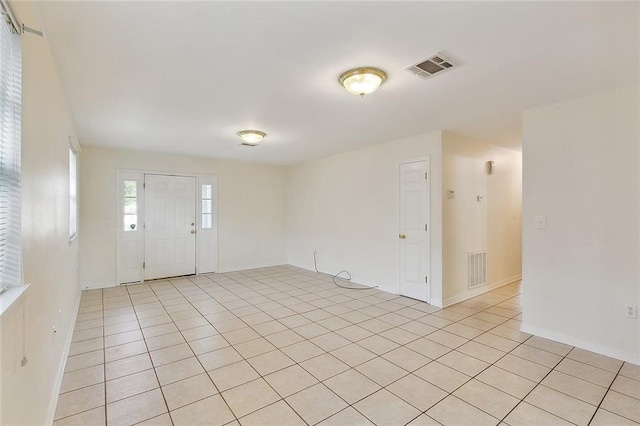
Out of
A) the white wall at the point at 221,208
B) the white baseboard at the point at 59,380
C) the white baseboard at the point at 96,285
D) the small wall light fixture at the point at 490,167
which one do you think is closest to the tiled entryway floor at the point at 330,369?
the white baseboard at the point at 59,380

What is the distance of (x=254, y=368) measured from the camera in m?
2.53

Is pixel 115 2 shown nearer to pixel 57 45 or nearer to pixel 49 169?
pixel 57 45

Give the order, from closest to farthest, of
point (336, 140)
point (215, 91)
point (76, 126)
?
point (215, 91)
point (76, 126)
point (336, 140)

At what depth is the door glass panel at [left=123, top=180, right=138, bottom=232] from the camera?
5.38 meters

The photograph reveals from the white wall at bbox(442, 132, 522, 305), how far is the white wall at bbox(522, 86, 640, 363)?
3.28 ft

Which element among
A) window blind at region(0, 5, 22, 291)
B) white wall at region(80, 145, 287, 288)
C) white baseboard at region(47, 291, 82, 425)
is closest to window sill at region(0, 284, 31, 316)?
window blind at region(0, 5, 22, 291)

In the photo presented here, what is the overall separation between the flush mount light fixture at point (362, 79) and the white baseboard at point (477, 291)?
3.12 metres

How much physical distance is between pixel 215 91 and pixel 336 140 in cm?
230

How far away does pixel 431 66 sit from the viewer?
2260mm

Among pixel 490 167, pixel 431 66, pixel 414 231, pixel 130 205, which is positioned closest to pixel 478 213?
pixel 490 167

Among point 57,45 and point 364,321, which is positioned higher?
point 57,45

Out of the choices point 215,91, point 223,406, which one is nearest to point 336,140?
point 215,91

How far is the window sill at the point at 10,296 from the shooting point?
43.0 inches

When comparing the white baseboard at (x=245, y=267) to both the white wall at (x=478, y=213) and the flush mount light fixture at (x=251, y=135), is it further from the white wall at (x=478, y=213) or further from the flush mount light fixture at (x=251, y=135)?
the white wall at (x=478, y=213)
